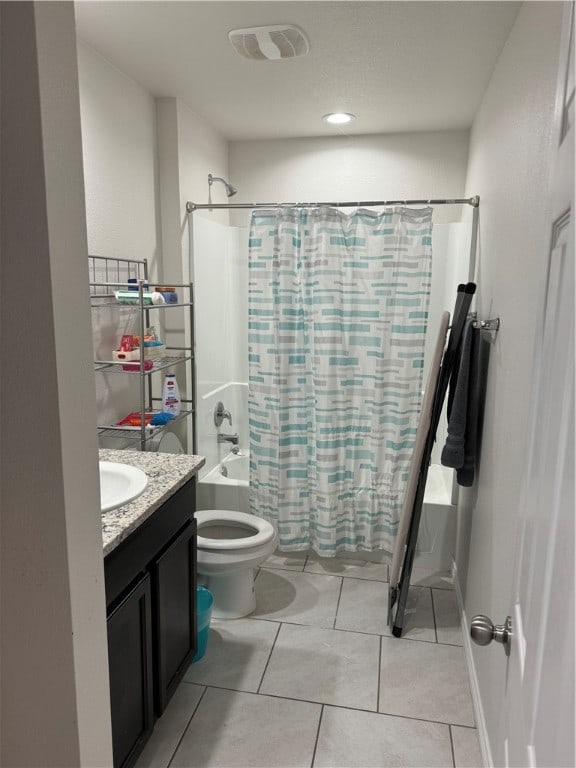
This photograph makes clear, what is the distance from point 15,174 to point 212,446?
2502mm

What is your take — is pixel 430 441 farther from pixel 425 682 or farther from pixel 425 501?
pixel 425 682

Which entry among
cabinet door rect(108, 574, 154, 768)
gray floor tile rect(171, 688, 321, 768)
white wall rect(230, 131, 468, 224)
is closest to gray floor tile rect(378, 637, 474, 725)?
gray floor tile rect(171, 688, 321, 768)

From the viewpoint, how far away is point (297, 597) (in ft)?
8.85

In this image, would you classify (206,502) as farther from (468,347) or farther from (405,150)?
(405,150)

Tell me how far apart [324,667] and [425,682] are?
40 cm

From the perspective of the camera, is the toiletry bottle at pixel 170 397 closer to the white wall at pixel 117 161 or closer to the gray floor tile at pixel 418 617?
the white wall at pixel 117 161

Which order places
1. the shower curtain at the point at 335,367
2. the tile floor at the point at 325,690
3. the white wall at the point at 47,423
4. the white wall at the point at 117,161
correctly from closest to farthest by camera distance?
1. the white wall at the point at 47,423
2. the tile floor at the point at 325,690
3. the white wall at the point at 117,161
4. the shower curtain at the point at 335,367

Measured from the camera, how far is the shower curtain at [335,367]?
2.72m

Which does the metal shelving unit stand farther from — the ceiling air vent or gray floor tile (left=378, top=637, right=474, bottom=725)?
gray floor tile (left=378, top=637, right=474, bottom=725)

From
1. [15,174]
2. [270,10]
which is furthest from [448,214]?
[15,174]

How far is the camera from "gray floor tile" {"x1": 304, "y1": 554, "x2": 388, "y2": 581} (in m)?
2.93

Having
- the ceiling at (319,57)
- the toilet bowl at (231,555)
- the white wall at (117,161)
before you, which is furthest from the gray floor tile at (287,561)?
the ceiling at (319,57)

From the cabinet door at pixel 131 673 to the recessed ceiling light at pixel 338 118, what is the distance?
2.44 m

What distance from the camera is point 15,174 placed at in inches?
34.5
